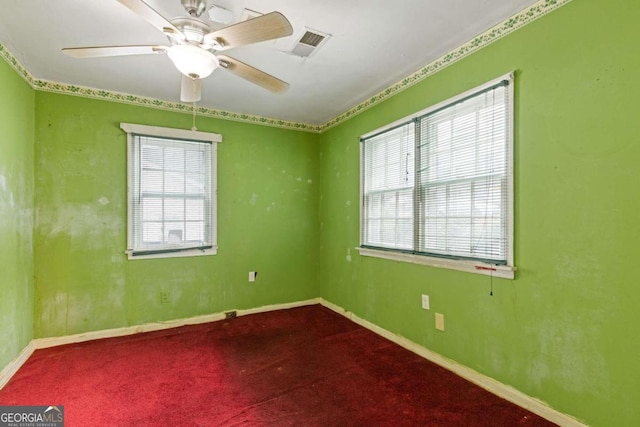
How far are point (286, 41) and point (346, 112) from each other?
62.0 inches

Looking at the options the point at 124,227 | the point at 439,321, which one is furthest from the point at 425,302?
the point at 124,227

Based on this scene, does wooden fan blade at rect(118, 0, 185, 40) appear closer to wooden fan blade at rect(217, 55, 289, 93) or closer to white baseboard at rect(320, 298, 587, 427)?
wooden fan blade at rect(217, 55, 289, 93)

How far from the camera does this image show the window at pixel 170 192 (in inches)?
128

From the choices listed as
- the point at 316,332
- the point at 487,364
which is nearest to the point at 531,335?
the point at 487,364

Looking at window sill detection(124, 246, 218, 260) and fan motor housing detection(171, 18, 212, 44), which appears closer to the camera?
fan motor housing detection(171, 18, 212, 44)

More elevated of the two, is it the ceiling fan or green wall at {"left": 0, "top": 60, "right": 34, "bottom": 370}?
the ceiling fan

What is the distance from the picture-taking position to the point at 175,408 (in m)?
1.97

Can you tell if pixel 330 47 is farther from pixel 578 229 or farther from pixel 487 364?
pixel 487 364

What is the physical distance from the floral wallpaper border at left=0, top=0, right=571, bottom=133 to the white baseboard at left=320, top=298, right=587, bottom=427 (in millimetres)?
2296

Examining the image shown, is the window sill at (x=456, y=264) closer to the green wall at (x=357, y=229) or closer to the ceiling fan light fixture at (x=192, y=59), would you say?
the green wall at (x=357, y=229)

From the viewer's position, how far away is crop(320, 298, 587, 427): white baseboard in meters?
1.79

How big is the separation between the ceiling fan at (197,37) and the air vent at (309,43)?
596 millimetres

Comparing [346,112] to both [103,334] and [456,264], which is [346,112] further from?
[103,334]

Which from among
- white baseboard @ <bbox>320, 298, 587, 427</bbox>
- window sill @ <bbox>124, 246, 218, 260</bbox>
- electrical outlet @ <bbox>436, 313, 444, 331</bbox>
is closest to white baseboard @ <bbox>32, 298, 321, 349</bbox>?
window sill @ <bbox>124, 246, 218, 260</bbox>
